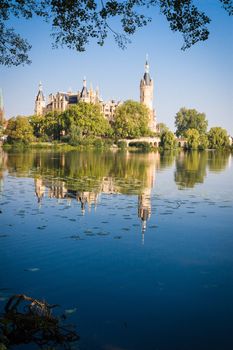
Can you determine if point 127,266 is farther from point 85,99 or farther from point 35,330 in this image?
point 85,99

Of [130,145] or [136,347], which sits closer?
[136,347]

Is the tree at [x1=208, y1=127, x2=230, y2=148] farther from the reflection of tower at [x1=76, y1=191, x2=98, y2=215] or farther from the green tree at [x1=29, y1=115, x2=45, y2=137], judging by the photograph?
the reflection of tower at [x1=76, y1=191, x2=98, y2=215]

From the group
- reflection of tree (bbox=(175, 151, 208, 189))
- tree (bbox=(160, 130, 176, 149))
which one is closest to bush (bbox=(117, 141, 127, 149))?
tree (bbox=(160, 130, 176, 149))

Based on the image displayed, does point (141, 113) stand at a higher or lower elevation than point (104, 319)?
higher

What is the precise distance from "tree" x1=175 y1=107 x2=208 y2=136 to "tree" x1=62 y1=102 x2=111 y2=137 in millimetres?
50450

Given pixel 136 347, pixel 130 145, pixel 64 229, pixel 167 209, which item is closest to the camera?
pixel 136 347

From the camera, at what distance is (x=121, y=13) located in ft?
33.3

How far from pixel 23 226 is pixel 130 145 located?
96.3 meters

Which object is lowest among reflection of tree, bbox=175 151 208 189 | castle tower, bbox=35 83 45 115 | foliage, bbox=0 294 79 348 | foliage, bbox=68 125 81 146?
foliage, bbox=0 294 79 348

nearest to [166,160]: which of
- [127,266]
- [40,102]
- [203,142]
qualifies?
[127,266]

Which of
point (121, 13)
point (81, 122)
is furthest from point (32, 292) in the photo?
point (81, 122)

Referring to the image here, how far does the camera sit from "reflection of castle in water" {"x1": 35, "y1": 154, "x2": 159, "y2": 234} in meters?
14.0

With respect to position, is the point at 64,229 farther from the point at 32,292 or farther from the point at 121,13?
the point at 121,13

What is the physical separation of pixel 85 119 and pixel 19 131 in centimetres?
1762
